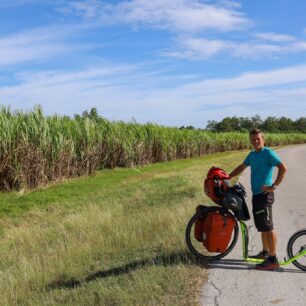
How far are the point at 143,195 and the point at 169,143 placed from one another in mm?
18405

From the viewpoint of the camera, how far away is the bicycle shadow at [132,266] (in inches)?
259

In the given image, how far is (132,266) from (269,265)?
186 centimetres

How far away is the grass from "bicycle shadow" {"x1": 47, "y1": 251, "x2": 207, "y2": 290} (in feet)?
0.05

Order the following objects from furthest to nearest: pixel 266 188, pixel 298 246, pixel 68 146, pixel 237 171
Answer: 1. pixel 68 146
2. pixel 237 171
3. pixel 298 246
4. pixel 266 188

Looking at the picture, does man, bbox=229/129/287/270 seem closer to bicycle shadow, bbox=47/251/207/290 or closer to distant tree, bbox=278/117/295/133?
bicycle shadow, bbox=47/251/207/290

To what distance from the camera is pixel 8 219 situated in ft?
44.5

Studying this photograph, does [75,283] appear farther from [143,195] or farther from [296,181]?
[296,181]

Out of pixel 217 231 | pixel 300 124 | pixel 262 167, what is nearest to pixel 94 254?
pixel 217 231

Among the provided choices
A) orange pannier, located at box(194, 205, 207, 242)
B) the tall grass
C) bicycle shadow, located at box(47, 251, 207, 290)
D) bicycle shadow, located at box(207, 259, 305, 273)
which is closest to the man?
bicycle shadow, located at box(207, 259, 305, 273)

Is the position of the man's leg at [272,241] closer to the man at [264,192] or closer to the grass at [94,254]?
the man at [264,192]

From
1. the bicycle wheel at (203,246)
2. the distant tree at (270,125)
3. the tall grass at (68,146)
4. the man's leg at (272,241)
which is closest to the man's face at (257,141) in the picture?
the bicycle wheel at (203,246)

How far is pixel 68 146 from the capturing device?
20.3m

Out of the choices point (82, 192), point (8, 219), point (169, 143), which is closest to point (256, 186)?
point (8, 219)

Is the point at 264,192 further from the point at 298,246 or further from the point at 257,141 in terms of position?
the point at 298,246
